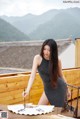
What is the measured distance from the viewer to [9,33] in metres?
6.41

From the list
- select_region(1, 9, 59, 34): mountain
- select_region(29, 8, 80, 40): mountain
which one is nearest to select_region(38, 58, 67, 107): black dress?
select_region(1, 9, 59, 34): mountain

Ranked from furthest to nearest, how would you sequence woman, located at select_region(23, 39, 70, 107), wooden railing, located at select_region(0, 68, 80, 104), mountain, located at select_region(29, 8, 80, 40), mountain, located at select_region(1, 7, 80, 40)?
mountain, located at select_region(29, 8, 80, 40)
mountain, located at select_region(1, 7, 80, 40)
wooden railing, located at select_region(0, 68, 80, 104)
woman, located at select_region(23, 39, 70, 107)

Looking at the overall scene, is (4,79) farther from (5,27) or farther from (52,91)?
(5,27)

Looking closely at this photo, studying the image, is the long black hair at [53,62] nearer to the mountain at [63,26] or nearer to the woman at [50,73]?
the woman at [50,73]

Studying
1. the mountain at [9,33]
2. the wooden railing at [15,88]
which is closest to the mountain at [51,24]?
the mountain at [9,33]

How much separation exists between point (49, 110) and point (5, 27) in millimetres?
4687

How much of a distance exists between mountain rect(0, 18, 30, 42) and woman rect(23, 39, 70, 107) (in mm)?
3446

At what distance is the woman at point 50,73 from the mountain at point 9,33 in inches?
136

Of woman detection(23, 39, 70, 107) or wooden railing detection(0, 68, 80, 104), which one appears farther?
wooden railing detection(0, 68, 80, 104)

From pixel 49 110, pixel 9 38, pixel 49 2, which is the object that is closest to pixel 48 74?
pixel 49 110

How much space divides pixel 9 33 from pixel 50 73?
12.5 feet

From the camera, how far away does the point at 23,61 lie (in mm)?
8180

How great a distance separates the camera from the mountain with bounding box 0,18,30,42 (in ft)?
20.9

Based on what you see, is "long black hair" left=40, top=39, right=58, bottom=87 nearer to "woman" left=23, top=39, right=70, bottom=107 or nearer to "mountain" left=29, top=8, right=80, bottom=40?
"woman" left=23, top=39, right=70, bottom=107
